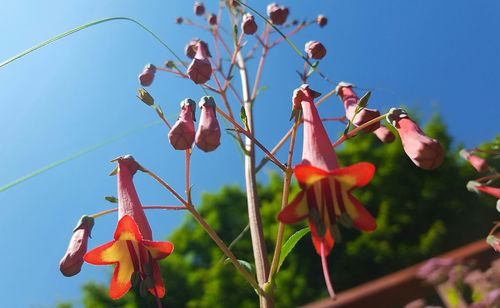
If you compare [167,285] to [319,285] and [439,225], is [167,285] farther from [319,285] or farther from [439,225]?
[439,225]

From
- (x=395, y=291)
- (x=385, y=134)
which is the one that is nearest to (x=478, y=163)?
(x=385, y=134)

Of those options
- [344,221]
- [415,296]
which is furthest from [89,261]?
[415,296]

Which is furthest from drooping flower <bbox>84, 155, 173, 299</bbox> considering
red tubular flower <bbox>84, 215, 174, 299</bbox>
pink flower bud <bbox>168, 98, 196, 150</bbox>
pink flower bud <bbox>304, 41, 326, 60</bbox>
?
pink flower bud <bbox>304, 41, 326, 60</bbox>

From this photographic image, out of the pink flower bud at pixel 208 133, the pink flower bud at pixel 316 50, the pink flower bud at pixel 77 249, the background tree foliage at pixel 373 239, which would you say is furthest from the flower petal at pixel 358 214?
the background tree foliage at pixel 373 239

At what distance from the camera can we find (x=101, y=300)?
8.20 meters

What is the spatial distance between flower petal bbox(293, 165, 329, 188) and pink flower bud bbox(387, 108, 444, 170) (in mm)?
138

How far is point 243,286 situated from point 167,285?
126cm

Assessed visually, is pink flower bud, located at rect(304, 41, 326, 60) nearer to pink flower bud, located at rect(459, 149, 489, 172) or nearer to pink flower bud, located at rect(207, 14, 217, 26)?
pink flower bud, located at rect(459, 149, 489, 172)

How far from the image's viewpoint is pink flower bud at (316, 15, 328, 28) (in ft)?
5.66

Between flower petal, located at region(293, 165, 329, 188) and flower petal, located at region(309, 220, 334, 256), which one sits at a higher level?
flower petal, located at region(293, 165, 329, 188)

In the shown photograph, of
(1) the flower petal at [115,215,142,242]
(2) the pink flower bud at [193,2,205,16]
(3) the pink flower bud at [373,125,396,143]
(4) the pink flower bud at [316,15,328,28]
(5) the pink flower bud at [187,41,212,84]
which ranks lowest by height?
(1) the flower petal at [115,215,142,242]

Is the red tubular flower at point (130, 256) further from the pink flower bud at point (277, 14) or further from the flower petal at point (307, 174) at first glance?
the pink flower bud at point (277, 14)

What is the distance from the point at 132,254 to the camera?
0.71 m

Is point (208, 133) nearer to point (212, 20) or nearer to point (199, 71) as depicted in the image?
point (199, 71)
